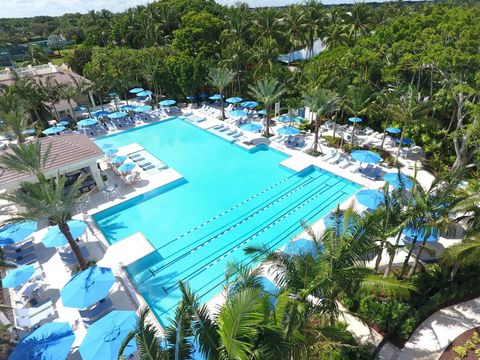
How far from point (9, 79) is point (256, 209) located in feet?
103

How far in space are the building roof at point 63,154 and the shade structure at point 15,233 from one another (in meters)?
3.38

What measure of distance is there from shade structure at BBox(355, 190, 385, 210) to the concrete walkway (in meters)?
5.49

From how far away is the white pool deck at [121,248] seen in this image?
38.7 feet

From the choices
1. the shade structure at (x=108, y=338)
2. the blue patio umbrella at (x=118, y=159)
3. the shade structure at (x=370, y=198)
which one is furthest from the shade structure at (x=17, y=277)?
the shade structure at (x=370, y=198)

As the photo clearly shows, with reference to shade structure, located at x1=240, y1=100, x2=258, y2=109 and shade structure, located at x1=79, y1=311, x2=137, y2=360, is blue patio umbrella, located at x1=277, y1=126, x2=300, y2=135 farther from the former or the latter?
shade structure, located at x1=79, y1=311, x2=137, y2=360

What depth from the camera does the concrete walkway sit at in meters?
9.38

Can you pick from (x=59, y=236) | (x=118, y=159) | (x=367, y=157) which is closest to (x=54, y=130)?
(x=118, y=159)

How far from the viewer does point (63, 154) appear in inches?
741

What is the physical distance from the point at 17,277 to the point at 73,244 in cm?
252

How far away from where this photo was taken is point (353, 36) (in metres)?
35.6

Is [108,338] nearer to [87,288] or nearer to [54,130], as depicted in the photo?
[87,288]

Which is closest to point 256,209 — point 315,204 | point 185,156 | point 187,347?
point 315,204

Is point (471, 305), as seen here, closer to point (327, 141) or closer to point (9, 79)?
point (327, 141)

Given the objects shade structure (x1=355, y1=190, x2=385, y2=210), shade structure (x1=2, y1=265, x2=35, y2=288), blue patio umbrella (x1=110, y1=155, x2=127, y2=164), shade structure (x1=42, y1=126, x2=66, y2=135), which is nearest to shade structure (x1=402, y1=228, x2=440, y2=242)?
shade structure (x1=355, y1=190, x2=385, y2=210)
